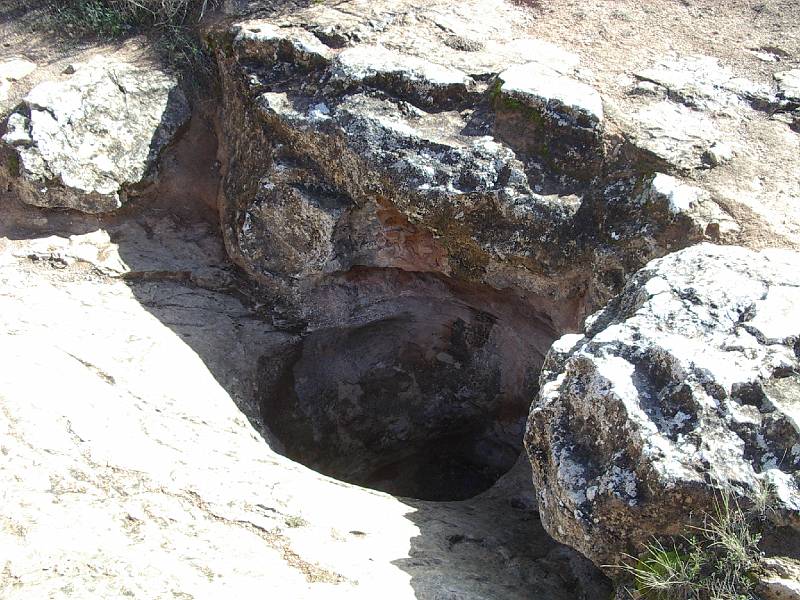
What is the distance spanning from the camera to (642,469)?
1754mm

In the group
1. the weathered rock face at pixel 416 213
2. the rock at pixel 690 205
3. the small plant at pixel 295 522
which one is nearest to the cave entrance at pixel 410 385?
the weathered rock face at pixel 416 213

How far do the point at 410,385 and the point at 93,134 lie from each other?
1.89m

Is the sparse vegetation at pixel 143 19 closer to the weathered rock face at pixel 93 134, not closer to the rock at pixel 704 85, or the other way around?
the weathered rock face at pixel 93 134

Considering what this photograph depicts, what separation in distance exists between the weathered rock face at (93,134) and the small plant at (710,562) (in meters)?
2.52

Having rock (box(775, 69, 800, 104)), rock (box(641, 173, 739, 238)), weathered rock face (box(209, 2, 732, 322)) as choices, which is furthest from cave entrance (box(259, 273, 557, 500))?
rock (box(775, 69, 800, 104))

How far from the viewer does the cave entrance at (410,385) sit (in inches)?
135

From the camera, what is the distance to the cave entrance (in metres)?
3.42

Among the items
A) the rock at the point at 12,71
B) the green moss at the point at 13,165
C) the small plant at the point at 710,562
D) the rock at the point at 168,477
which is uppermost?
the rock at the point at 12,71

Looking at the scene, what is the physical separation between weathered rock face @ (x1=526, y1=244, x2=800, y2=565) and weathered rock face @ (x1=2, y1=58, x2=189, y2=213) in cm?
205

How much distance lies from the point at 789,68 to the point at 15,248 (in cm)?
319

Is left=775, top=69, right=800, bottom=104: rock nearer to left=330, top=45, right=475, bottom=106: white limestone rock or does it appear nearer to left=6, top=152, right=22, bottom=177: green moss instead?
Result: left=330, top=45, right=475, bottom=106: white limestone rock

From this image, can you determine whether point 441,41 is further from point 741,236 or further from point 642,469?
point 642,469

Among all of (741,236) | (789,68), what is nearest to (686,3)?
(789,68)

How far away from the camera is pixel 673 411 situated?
179 cm
